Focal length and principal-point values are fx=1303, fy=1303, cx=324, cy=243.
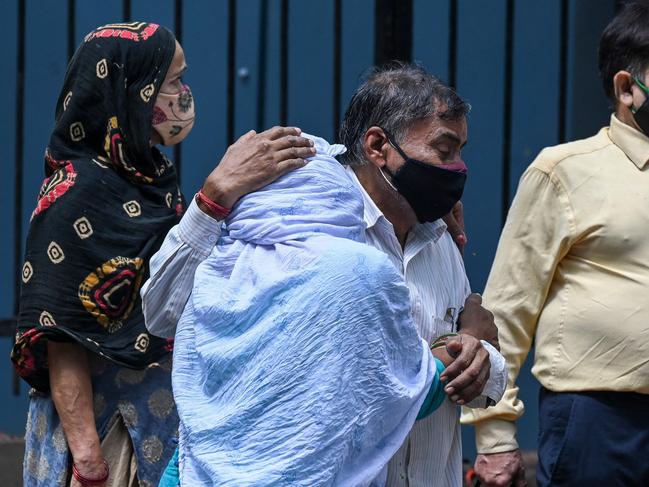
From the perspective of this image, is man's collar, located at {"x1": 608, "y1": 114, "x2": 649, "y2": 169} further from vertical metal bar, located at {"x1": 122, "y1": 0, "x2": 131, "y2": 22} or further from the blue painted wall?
vertical metal bar, located at {"x1": 122, "y1": 0, "x2": 131, "y2": 22}

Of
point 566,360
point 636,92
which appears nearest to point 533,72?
point 636,92

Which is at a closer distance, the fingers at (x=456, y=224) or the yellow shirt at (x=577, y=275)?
the fingers at (x=456, y=224)

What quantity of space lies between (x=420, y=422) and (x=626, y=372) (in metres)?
0.78

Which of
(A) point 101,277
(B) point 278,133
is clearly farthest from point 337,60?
(B) point 278,133

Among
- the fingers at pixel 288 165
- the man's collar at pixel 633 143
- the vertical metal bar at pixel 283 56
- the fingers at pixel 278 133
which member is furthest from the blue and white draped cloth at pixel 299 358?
the vertical metal bar at pixel 283 56

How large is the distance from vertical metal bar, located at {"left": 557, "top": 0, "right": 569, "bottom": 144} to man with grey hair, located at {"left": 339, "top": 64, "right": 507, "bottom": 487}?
2403 mm

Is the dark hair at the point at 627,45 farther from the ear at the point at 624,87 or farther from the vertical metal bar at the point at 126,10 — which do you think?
the vertical metal bar at the point at 126,10

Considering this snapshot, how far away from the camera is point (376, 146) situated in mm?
2754

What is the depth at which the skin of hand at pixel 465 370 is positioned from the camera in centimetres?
249

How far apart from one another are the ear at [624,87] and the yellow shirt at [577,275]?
6 centimetres

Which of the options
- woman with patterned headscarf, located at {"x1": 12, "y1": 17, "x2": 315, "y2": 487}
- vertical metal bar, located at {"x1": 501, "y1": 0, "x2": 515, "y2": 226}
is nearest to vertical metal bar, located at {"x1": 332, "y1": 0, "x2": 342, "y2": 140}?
vertical metal bar, located at {"x1": 501, "y1": 0, "x2": 515, "y2": 226}

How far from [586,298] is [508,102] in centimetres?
191

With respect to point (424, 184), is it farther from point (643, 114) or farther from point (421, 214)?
point (643, 114)

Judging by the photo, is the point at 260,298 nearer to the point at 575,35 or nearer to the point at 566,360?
the point at 566,360
